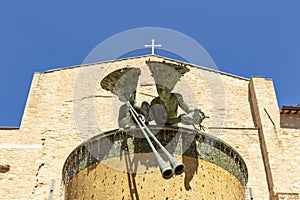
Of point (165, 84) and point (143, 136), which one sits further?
point (165, 84)

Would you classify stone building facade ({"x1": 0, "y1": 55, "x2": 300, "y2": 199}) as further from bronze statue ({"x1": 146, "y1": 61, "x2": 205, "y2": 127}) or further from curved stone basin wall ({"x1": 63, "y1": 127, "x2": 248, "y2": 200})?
curved stone basin wall ({"x1": 63, "y1": 127, "x2": 248, "y2": 200})

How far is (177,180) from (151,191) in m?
0.27

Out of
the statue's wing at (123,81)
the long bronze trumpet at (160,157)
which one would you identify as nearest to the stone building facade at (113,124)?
the statue's wing at (123,81)

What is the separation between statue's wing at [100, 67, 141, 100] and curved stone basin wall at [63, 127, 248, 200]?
0.65m

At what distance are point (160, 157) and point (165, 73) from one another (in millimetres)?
1437

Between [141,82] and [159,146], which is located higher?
[141,82]

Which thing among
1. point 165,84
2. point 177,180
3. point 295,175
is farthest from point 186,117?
point 295,175

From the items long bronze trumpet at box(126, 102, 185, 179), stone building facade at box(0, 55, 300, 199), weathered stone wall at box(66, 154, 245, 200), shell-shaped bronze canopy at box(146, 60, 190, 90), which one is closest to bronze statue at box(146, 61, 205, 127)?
shell-shaped bronze canopy at box(146, 60, 190, 90)

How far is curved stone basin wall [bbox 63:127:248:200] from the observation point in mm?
4547

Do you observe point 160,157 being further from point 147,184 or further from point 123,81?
point 123,81

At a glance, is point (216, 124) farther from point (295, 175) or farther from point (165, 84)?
point (165, 84)

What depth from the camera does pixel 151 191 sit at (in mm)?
4500

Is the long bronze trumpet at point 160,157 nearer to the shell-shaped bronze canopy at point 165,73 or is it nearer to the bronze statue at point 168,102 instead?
the bronze statue at point 168,102

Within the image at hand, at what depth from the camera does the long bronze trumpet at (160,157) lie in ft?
13.1
